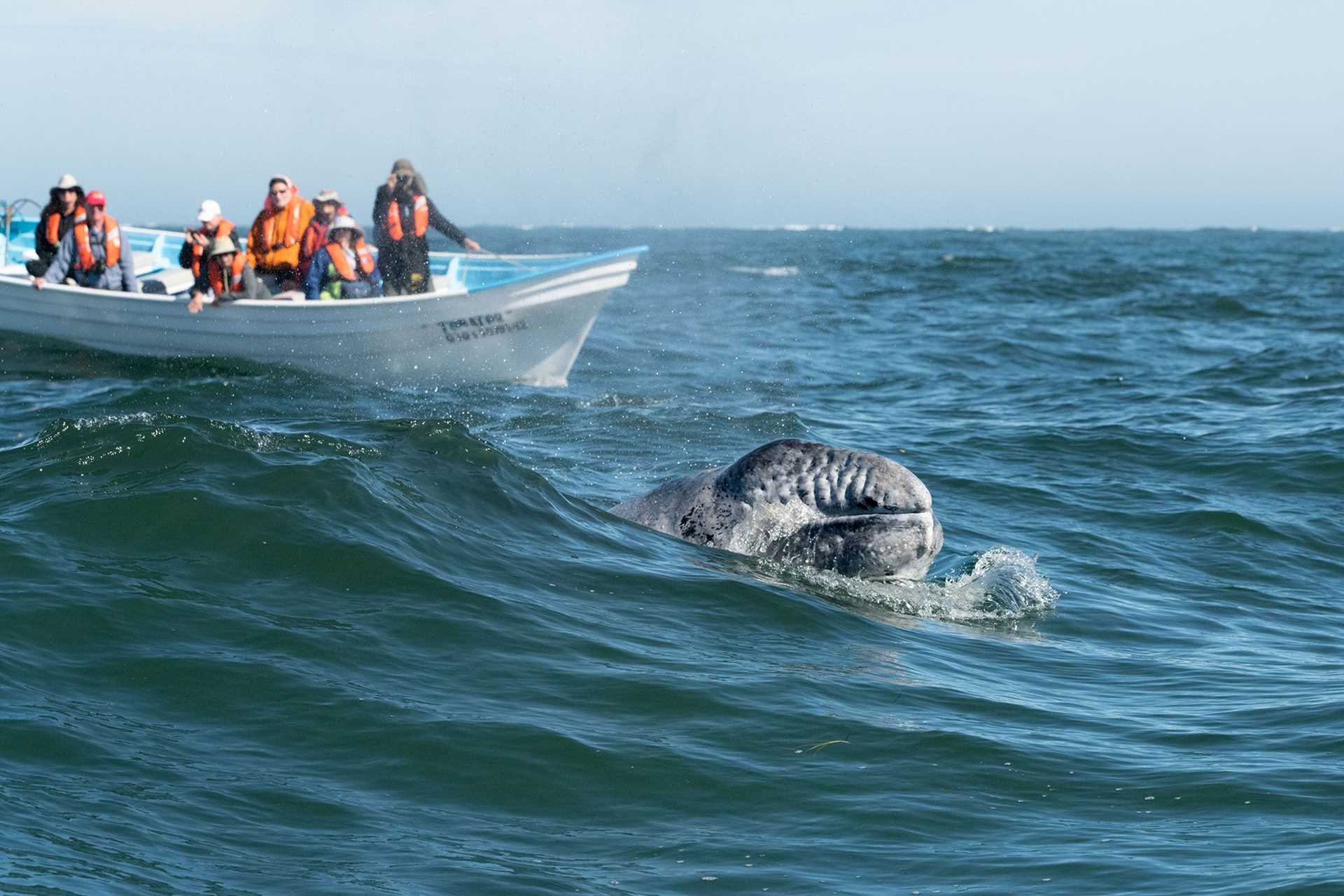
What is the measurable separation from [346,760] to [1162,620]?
592cm

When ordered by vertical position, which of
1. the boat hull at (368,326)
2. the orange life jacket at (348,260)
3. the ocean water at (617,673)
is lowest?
the ocean water at (617,673)

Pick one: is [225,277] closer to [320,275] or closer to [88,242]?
[320,275]

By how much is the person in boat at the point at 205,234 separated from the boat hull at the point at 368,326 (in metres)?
0.45

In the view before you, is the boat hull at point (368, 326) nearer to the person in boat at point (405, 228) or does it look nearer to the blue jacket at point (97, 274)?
the blue jacket at point (97, 274)

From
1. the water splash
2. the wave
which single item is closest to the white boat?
the water splash

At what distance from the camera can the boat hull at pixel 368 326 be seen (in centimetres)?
1767

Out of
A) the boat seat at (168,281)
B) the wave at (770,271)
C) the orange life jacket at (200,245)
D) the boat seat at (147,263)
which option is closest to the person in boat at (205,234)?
the orange life jacket at (200,245)

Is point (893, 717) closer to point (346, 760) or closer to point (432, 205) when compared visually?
point (346, 760)

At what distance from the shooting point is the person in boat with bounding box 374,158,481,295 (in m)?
18.2

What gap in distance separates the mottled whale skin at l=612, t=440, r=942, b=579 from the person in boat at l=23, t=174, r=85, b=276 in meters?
12.7

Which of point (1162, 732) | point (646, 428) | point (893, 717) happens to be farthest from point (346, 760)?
point (646, 428)

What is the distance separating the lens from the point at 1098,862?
201 inches

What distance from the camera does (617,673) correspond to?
6.91 meters

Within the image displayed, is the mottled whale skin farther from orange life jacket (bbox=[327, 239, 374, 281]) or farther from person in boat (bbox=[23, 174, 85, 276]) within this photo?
person in boat (bbox=[23, 174, 85, 276])
